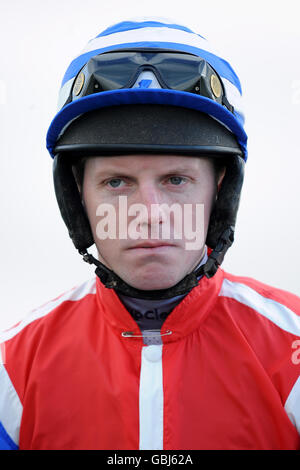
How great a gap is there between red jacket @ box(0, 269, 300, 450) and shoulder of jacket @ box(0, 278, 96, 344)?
5cm

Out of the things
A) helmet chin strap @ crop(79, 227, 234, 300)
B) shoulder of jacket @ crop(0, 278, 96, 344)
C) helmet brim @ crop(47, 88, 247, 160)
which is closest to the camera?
helmet brim @ crop(47, 88, 247, 160)

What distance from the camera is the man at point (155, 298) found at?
5.01 ft

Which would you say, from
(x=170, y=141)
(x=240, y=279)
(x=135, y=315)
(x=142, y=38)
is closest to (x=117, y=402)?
(x=135, y=315)

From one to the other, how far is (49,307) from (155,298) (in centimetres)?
54

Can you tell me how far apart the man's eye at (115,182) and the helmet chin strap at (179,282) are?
12.8 inches

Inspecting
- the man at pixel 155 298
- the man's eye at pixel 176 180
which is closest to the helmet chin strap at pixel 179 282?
the man at pixel 155 298

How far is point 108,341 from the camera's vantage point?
1727 millimetres

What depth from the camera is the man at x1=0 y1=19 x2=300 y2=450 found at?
153cm

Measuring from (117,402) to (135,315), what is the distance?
33 cm

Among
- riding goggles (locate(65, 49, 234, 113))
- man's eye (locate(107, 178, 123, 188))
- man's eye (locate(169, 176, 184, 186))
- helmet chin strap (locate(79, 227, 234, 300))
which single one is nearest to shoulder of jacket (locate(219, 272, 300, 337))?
helmet chin strap (locate(79, 227, 234, 300))

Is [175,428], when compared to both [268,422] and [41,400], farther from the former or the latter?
[41,400]

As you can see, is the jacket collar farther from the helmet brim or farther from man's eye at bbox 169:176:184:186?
the helmet brim

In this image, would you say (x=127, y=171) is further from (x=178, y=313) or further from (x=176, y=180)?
(x=178, y=313)
